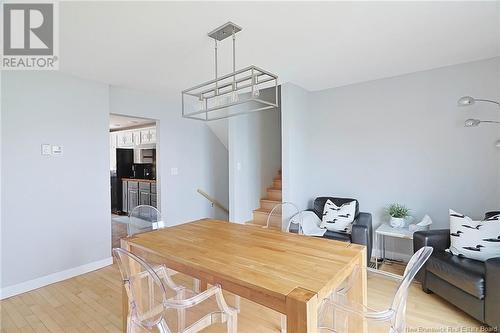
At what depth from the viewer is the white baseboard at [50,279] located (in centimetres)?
255

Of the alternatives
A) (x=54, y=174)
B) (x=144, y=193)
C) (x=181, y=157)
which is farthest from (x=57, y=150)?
(x=144, y=193)

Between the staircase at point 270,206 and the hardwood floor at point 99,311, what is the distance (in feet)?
4.71

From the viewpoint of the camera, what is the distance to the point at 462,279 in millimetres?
2016

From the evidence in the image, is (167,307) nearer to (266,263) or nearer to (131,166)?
(266,263)

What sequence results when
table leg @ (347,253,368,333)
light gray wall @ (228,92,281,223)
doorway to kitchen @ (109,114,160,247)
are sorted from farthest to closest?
doorway to kitchen @ (109,114,160,247) < light gray wall @ (228,92,281,223) < table leg @ (347,253,368,333)

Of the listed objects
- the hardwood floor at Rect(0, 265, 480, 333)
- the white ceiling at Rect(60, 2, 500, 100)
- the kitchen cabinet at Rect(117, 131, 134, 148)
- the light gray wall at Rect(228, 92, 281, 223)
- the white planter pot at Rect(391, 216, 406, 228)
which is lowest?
the hardwood floor at Rect(0, 265, 480, 333)

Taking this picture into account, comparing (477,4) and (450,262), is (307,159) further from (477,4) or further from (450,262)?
(477,4)

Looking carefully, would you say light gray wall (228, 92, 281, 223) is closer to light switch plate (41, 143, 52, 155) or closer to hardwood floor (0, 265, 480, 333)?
hardwood floor (0, 265, 480, 333)

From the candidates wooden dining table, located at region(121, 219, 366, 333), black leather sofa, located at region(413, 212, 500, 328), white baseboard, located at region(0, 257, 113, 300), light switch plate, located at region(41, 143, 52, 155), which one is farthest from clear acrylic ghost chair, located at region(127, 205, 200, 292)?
black leather sofa, located at region(413, 212, 500, 328)

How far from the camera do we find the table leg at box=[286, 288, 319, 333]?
3.43ft

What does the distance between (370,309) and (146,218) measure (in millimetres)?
2224

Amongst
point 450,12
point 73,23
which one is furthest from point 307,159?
point 73,23

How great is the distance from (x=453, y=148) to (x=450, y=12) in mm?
1685

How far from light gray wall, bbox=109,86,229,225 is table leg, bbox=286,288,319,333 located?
3490 mm
